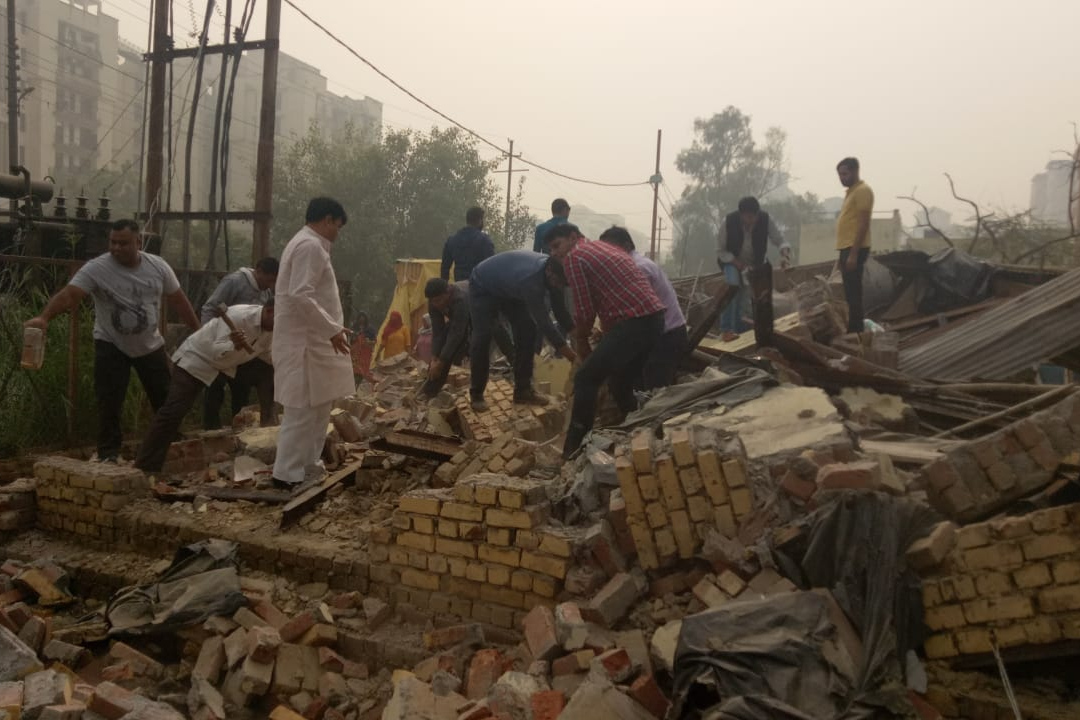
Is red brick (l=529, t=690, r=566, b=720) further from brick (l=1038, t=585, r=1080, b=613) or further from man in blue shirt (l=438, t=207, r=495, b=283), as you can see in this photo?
man in blue shirt (l=438, t=207, r=495, b=283)

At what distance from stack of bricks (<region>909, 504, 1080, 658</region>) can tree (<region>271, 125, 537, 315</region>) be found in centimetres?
2674

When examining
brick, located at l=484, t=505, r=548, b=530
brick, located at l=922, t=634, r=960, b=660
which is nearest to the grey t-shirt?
brick, located at l=484, t=505, r=548, b=530

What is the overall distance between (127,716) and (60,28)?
49.9 metres

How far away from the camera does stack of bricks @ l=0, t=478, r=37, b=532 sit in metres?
4.86

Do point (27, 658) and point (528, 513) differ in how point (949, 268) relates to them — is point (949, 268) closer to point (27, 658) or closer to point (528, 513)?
point (528, 513)

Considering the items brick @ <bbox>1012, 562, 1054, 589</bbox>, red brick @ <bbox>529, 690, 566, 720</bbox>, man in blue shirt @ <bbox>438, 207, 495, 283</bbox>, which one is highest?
man in blue shirt @ <bbox>438, 207, 495, 283</bbox>

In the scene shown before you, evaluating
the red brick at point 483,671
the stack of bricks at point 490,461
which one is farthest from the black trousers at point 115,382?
the red brick at point 483,671

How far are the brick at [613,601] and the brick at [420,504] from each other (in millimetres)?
929

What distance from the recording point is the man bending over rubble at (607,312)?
4730 mm

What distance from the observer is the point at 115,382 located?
523 cm

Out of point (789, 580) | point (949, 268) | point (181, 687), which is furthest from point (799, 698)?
point (949, 268)

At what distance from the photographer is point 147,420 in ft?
20.9

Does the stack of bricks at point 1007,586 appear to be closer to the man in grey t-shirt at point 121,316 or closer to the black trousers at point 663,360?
the black trousers at point 663,360

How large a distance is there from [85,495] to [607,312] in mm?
3454
